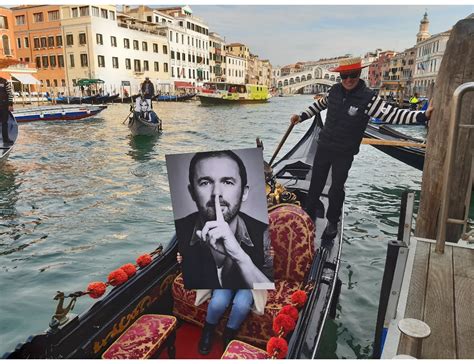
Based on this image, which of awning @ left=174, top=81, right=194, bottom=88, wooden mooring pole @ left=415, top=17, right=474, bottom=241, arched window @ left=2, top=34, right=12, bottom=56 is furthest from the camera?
awning @ left=174, top=81, right=194, bottom=88

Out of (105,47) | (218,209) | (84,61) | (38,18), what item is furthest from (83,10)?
(218,209)

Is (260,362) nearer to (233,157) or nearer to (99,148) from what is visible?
(233,157)

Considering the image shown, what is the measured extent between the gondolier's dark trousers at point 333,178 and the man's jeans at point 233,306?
1095 millimetres

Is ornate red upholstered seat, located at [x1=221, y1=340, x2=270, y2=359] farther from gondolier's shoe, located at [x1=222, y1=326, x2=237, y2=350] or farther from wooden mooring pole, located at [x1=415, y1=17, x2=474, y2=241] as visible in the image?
wooden mooring pole, located at [x1=415, y1=17, x2=474, y2=241]

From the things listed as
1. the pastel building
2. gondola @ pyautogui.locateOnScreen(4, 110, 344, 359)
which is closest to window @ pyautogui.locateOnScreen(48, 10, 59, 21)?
the pastel building

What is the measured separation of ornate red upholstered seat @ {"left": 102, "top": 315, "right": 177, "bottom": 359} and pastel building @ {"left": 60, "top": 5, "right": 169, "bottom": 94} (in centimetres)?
2666

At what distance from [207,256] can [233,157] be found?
446 mm

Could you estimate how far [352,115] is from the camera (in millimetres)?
2490

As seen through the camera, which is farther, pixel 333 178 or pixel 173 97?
pixel 173 97

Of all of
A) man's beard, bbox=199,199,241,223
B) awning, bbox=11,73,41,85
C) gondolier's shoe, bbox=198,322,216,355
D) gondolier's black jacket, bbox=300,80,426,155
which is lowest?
gondolier's shoe, bbox=198,322,216,355

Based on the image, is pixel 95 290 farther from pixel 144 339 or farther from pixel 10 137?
pixel 10 137

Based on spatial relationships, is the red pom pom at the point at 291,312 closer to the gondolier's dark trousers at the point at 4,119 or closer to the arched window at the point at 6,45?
the gondolier's dark trousers at the point at 4,119

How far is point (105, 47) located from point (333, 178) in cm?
2706

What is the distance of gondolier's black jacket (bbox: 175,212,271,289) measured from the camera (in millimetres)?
1649
